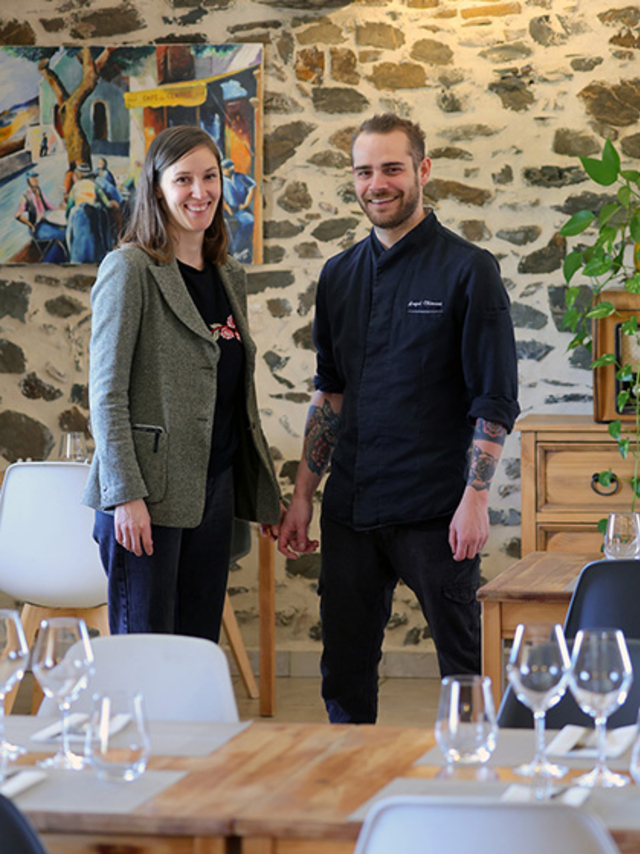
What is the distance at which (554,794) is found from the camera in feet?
5.54

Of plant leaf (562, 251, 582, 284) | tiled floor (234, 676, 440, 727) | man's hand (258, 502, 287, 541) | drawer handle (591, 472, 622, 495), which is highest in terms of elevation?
plant leaf (562, 251, 582, 284)

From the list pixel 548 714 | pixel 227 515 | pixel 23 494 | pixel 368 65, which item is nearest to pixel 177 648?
pixel 548 714

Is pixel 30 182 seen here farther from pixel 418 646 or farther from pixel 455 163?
pixel 418 646

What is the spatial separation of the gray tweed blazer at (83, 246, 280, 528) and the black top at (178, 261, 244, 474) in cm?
6

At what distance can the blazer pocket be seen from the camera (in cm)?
308

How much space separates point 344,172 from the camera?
214 inches

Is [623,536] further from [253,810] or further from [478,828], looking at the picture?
[478,828]

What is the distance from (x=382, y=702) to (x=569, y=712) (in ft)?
9.04

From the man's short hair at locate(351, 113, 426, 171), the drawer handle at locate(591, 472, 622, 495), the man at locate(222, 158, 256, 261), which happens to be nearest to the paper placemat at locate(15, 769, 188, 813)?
the man's short hair at locate(351, 113, 426, 171)

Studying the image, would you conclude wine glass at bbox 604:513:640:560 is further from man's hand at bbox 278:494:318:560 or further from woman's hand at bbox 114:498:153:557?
woman's hand at bbox 114:498:153:557

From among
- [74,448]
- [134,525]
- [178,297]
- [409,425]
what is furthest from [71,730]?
[74,448]

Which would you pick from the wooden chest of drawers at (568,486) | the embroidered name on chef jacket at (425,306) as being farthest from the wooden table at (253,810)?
the wooden chest of drawers at (568,486)

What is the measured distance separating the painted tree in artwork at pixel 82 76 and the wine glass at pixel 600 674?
4.07 meters

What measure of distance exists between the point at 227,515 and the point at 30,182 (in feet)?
9.02
